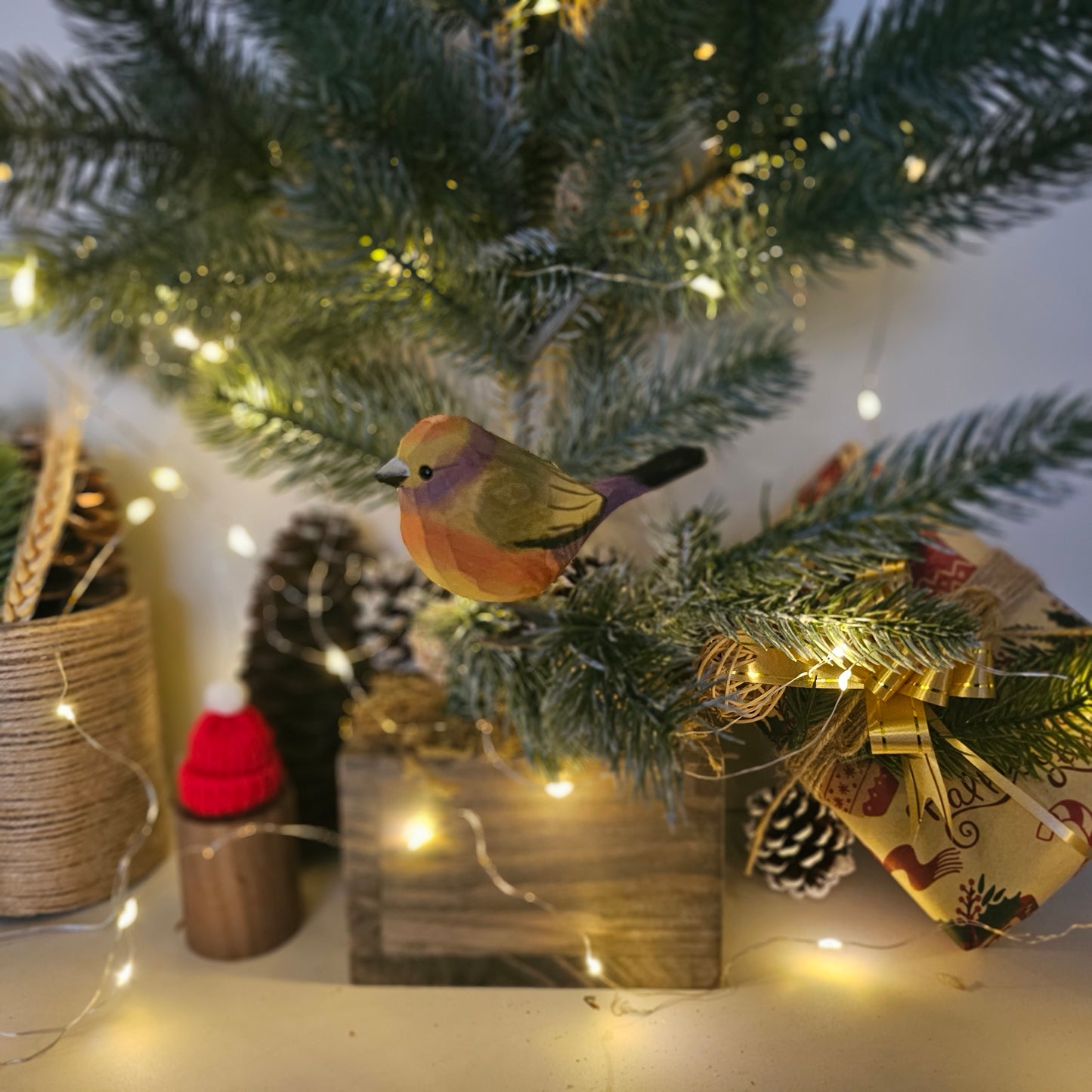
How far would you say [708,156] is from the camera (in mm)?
623

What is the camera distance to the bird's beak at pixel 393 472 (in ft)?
1.14

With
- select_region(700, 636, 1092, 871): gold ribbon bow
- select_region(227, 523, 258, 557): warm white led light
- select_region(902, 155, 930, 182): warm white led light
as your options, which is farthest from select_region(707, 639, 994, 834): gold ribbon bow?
select_region(227, 523, 258, 557): warm white led light

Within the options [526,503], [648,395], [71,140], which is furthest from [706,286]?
[71,140]

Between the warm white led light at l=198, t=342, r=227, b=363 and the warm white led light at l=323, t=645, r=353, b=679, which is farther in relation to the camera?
the warm white led light at l=323, t=645, r=353, b=679

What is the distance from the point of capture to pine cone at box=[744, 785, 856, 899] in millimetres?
561

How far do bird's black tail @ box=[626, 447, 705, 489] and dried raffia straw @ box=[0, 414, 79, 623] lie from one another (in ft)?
1.13

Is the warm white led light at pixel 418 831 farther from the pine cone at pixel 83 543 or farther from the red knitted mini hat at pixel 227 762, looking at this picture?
the pine cone at pixel 83 543

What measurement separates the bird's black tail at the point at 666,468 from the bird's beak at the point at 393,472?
0.11 metres

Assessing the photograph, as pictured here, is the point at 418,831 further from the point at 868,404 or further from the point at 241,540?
the point at 868,404

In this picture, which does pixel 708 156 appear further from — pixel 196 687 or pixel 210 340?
pixel 196 687

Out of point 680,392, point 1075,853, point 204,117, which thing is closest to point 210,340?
point 204,117

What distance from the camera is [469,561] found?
1.15 feet

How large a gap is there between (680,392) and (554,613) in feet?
0.53

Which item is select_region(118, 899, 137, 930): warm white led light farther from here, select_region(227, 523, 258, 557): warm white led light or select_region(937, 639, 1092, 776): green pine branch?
select_region(937, 639, 1092, 776): green pine branch
